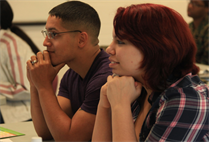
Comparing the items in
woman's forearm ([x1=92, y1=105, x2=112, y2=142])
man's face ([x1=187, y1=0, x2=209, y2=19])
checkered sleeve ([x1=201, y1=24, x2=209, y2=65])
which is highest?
woman's forearm ([x1=92, y1=105, x2=112, y2=142])

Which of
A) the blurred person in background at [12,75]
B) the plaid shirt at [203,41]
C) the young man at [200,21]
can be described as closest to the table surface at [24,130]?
the blurred person in background at [12,75]

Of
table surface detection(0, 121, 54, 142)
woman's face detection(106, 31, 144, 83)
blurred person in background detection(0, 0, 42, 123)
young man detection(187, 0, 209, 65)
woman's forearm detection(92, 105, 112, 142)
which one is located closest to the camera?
woman's face detection(106, 31, 144, 83)

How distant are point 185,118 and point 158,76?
0.18 metres

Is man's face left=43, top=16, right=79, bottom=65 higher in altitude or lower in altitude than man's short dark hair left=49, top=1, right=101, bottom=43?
lower

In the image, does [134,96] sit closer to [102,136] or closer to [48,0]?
[102,136]

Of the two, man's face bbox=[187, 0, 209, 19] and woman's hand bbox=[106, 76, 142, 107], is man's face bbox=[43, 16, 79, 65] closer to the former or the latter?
woman's hand bbox=[106, 76, 142, 107]

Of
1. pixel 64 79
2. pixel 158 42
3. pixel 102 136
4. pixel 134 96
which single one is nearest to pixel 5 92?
pixel 64 79

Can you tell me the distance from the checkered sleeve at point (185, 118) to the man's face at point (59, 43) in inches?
27.6

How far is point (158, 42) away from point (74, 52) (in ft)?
2.09

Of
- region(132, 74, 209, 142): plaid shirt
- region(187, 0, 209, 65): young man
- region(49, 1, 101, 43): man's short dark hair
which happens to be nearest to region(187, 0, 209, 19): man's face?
region(187, 0, 209, 65): young man

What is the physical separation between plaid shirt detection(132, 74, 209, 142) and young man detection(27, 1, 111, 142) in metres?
0.47

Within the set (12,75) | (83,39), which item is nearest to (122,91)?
(83,39)

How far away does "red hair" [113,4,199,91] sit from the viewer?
2.94 ft

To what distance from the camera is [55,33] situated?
55.5 inches
